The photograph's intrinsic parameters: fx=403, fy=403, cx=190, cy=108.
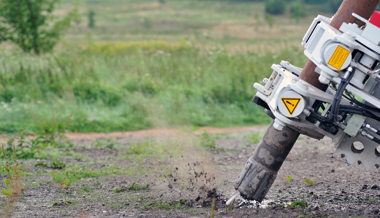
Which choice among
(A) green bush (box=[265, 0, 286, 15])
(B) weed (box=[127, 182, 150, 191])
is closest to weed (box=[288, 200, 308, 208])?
(B) weed (box=[127, 182, 150, 191])

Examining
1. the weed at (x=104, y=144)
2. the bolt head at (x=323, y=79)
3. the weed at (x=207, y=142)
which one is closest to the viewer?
the bolt head at (x=323, y=79)

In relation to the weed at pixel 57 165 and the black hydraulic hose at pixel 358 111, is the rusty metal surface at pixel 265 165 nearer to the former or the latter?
the black hydraulic hose at pixel 358 111

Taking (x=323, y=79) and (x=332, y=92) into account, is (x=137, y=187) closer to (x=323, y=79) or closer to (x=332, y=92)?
(x=332, y=92)

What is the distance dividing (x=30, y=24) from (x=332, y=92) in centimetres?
1320

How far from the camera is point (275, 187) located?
15.3 ft

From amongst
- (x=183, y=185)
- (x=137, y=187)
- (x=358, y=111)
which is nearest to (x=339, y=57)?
(x=358, y=111)

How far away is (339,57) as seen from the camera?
2.98 metres

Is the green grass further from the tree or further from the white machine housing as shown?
the white machine housing

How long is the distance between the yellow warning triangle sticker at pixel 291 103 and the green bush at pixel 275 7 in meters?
48.7

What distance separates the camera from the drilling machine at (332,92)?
3.00 metres

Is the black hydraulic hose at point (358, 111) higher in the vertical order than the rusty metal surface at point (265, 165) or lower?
higher

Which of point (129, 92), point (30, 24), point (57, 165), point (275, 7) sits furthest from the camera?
point (275, 7)

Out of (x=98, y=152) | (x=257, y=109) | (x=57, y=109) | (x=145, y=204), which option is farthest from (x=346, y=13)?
(x=57, y=109)

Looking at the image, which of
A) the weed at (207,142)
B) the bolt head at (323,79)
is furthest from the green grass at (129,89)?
the bolt head at (323,79)
